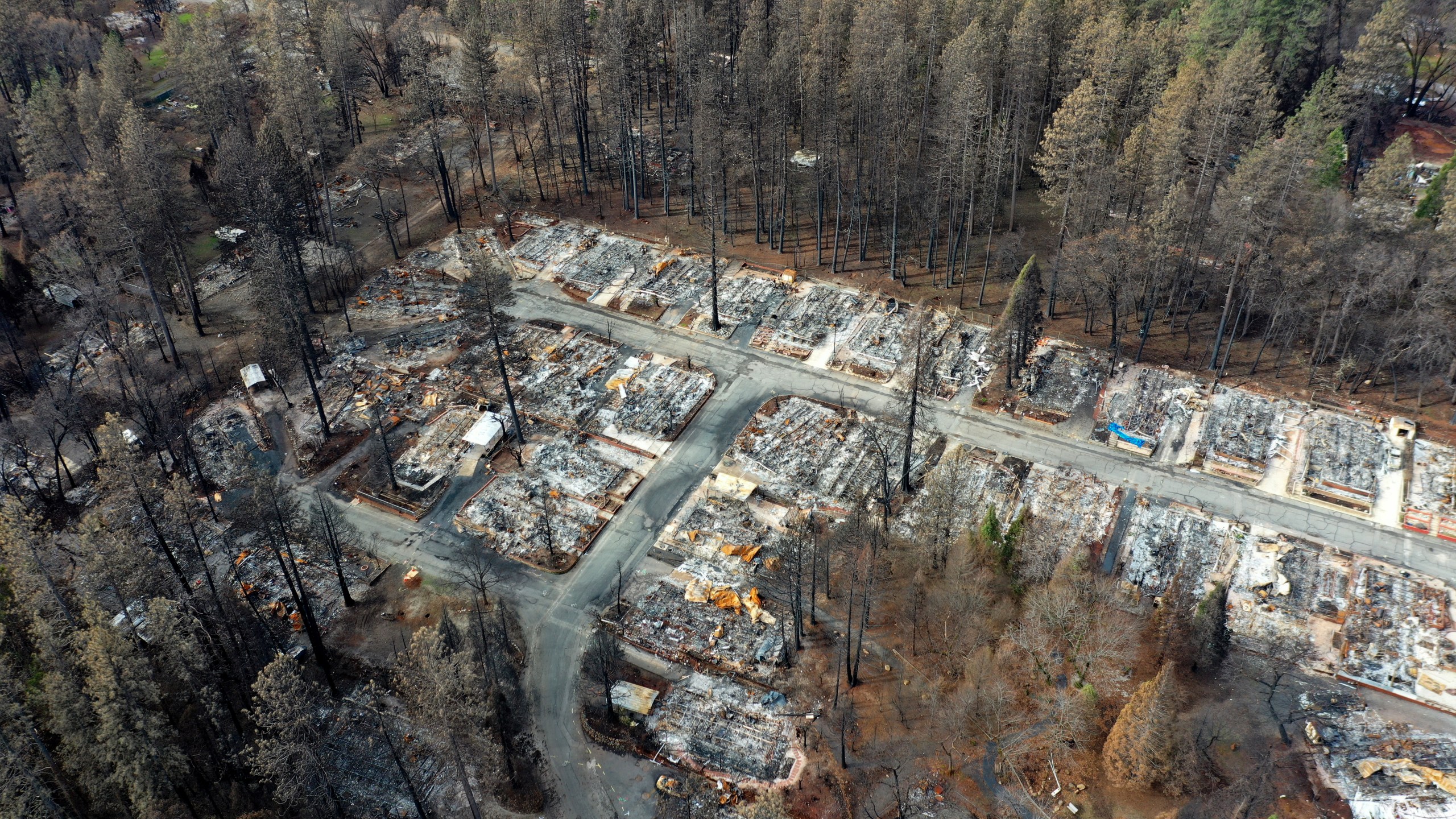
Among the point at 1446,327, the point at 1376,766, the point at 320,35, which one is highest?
the point at 320,35

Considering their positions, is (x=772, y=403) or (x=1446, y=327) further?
(x=772, y=403)

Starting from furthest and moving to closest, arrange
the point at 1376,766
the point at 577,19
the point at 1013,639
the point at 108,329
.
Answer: the point at 577,19
the point at 108,329
the point at 1013,639
the point at 1376,766

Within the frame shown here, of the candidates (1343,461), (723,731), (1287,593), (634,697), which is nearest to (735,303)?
(634,697)

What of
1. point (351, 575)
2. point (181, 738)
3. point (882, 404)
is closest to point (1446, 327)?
point (882, 404)

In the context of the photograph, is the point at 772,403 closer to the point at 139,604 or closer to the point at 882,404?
the point at 882,404

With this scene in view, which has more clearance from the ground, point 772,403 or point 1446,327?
point 1446,327

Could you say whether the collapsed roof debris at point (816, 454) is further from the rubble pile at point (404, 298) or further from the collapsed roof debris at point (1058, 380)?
the rubble pile at point (404, 298)

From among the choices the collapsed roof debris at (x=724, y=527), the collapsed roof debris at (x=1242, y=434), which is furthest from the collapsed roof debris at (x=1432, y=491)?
the collapsed roof debris at (x=724, y=527)

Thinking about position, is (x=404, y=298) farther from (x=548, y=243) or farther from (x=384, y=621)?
(x=384, y=621)
